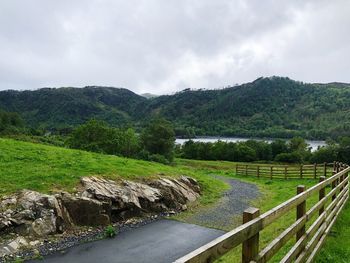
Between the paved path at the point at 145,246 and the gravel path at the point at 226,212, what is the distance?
3.55 ft

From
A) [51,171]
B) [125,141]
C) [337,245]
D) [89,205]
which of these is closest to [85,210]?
[89,205]

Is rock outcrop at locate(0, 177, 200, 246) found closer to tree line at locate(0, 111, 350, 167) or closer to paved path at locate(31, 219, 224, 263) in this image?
paved path at locate(31, 219, 224, 263)

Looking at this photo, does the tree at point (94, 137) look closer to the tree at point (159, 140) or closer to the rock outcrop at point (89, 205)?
the tree at point (159, 140)

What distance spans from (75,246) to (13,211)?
10.8ft

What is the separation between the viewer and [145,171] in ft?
80.2

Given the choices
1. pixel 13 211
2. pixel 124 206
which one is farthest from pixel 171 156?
pixel 13 211

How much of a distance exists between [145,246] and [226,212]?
26.3ft

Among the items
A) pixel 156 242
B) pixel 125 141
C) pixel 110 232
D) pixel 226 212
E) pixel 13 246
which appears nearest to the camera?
pixel 13 246

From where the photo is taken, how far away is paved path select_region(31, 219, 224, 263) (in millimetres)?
12641

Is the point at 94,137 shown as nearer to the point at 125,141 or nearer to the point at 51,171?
the point at 125,141

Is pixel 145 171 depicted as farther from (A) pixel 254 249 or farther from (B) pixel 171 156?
(B) pixel 171 156

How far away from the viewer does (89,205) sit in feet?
56.2

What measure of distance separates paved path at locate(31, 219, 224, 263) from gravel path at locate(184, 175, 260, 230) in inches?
42.6

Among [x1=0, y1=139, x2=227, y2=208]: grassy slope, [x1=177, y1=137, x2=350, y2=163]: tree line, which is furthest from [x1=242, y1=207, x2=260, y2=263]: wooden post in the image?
[x1=177, y1=137, x2=350, y2=163]: tree line
